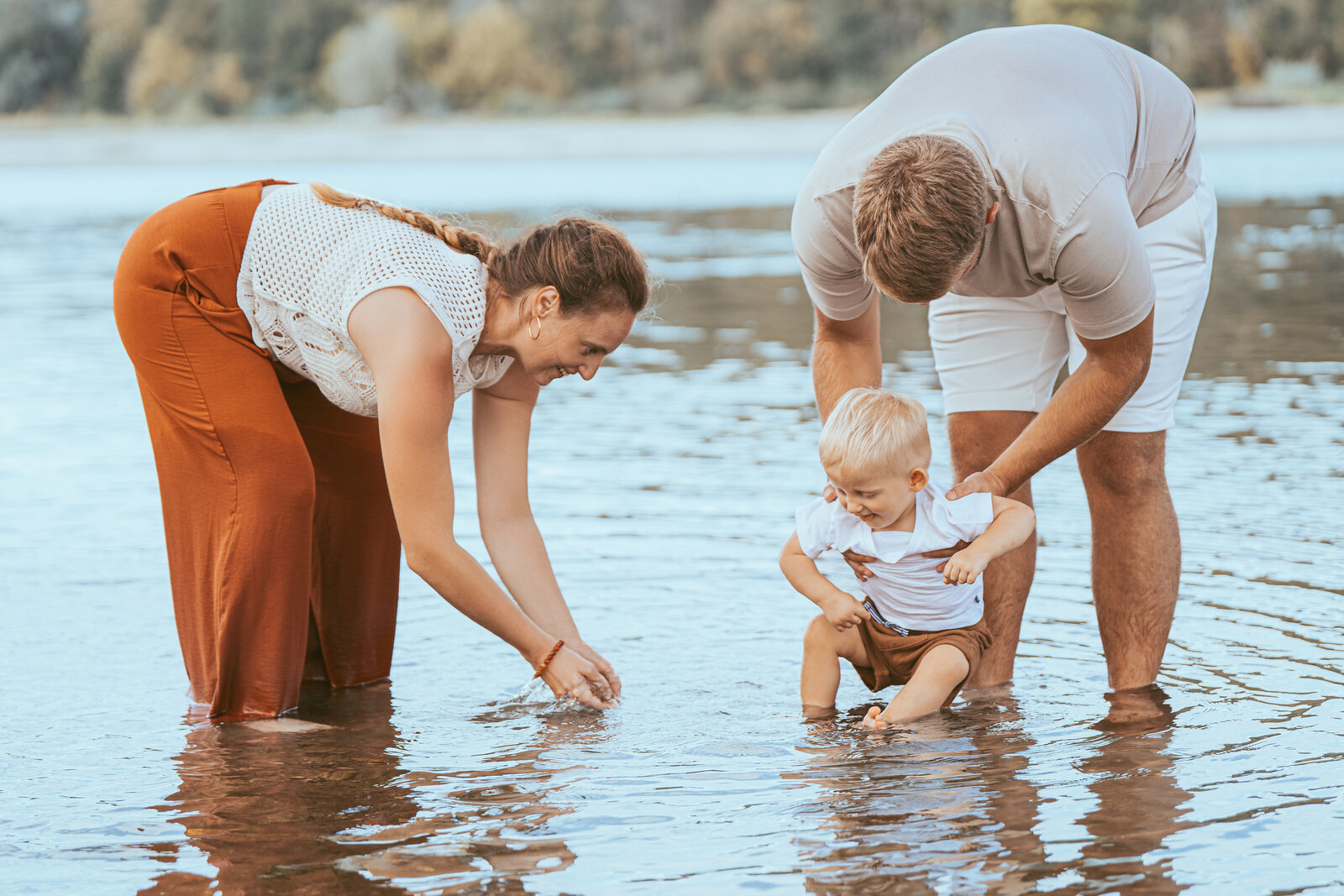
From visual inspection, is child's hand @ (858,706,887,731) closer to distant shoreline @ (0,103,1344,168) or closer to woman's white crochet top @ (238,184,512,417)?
woman's white crochet top @ (238,184,512,417)

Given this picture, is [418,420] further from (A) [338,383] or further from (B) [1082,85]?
(B) [1082,85]

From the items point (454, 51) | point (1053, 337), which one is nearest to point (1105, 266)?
point (1053, 337)

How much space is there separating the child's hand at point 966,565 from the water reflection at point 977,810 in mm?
391

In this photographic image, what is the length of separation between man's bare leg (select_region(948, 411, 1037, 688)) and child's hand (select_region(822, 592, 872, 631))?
472 mm

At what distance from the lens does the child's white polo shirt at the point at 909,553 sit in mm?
3477


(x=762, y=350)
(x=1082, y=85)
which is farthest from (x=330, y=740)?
(x=762, y=350)

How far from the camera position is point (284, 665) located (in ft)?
12.1

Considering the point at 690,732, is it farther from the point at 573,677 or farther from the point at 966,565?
the point at 966,565

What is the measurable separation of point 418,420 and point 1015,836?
4.87 feet

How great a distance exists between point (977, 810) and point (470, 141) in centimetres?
3301

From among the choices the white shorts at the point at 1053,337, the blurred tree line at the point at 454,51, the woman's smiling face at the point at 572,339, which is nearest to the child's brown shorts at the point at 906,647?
the white shorts at the point at 1053,337

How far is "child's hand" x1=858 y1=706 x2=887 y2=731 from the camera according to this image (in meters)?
3.52

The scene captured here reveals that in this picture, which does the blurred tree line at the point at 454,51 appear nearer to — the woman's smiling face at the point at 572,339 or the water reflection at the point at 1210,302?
the water reflection at the point at 1210,302

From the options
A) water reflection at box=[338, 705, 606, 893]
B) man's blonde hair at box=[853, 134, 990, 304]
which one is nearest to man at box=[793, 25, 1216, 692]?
man's blonde hair at box=[853, 134, 990, 304]
